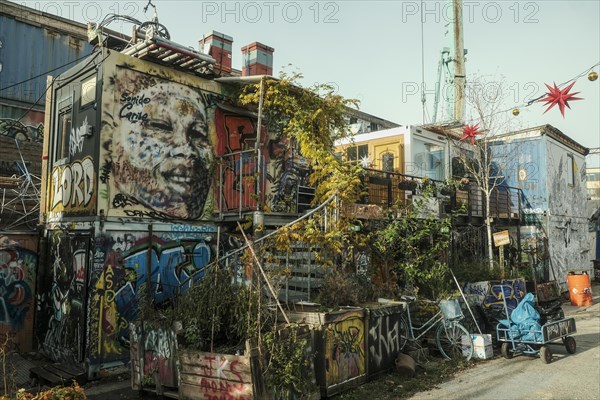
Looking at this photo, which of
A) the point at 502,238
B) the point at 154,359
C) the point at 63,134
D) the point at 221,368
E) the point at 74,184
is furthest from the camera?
the point at 502,238

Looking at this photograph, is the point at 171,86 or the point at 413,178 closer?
the point at 171,86

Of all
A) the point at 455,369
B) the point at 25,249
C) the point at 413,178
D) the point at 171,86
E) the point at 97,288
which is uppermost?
the point at 171,86

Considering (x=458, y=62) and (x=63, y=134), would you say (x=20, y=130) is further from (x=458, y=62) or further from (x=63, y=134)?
(x=458, y=62)

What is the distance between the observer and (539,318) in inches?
347

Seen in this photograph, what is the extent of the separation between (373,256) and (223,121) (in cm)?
471

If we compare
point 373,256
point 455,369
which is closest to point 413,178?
point 373,256

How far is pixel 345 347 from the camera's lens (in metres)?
6.82

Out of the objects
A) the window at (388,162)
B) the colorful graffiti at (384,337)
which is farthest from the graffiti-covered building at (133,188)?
the window at (388,162)

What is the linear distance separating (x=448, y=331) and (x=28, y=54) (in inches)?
636

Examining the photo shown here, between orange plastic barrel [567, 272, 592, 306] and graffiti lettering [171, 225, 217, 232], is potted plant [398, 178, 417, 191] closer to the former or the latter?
graffiti lettering [171, 225, 217, 232]

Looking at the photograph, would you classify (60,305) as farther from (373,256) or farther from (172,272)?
(373,256)

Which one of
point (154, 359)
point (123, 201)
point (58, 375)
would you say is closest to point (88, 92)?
point (123, 201)

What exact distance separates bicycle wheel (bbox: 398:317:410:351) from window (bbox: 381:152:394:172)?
8.37 meters

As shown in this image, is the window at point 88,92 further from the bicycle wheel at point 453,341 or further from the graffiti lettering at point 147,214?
the bicycle wheel at point 453,341
